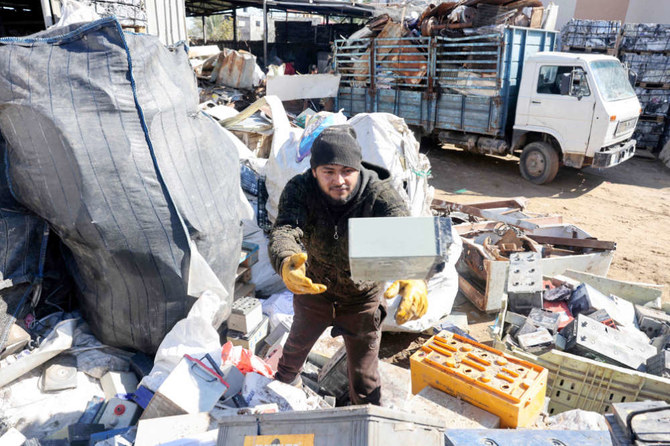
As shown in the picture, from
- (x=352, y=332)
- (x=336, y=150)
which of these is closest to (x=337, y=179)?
(x=336, y=150)

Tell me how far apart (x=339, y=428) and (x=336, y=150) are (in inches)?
41.4

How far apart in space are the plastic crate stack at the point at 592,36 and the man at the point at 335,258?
924 centimetres

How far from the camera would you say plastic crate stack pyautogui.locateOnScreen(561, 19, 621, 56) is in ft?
29.3

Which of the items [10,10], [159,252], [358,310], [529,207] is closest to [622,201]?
[529,207]

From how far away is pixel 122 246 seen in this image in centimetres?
233

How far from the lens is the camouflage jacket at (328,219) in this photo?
6.44ft

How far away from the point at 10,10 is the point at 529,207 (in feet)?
36.0

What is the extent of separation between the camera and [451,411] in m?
1.97

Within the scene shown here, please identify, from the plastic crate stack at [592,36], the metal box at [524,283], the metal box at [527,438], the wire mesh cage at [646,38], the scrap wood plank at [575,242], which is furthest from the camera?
the plastic crate stack at [592,36]

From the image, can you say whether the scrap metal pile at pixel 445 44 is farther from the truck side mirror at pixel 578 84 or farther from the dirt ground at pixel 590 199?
the dirt ground at pixel 590 199

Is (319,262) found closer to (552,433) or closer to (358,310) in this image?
(358,310)

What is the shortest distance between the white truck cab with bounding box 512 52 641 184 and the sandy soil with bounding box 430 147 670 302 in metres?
0.53

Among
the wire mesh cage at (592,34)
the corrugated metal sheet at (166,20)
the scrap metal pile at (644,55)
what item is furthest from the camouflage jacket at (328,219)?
the wire mesh cage at (592,34)

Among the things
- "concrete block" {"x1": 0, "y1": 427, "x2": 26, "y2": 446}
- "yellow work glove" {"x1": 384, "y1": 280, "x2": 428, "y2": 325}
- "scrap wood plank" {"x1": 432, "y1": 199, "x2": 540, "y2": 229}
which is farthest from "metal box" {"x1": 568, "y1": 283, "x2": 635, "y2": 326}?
"concrete block" {"x1": 0, "y1": 427, "x2": 26, "y2": 446}
